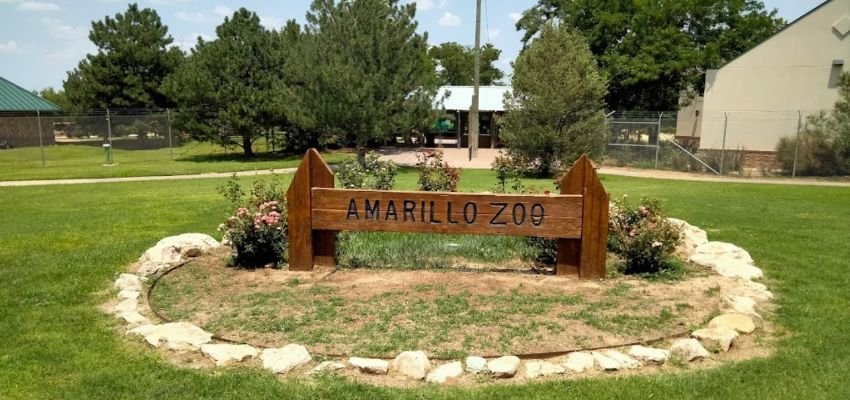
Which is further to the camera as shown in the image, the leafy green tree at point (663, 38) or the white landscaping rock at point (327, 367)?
the leafy green tree at point (663, 38)

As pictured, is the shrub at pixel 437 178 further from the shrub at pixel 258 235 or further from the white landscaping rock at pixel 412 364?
the white landscaping rock at pixel 412 364

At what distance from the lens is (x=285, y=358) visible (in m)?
3.85

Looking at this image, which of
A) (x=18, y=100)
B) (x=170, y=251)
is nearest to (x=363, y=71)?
(x=170, y=251)

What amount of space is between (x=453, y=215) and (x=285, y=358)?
2.57m

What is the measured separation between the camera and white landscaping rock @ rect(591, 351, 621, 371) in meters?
3.88

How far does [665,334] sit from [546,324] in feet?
2.88

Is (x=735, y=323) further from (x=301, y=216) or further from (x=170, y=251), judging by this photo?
(x=170, y=251)

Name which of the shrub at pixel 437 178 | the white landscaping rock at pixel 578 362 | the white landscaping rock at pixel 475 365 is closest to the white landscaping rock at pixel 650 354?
the white landscaping rock at pixel 578 362

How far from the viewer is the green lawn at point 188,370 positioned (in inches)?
139

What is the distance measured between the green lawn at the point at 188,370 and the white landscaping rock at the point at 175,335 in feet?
0.41

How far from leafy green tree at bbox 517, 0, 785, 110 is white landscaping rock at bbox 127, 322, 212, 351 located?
105 ft

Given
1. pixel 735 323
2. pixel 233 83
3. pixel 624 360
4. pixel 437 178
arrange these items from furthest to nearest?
pixel 233 83
pixel 437 178
pixel 735 323
pixel 624 360

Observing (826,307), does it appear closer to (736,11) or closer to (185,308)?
(185,308)

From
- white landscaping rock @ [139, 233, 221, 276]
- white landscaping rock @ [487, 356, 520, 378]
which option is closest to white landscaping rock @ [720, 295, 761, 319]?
white landscaping rock @ [487, 356, 520, 378]
